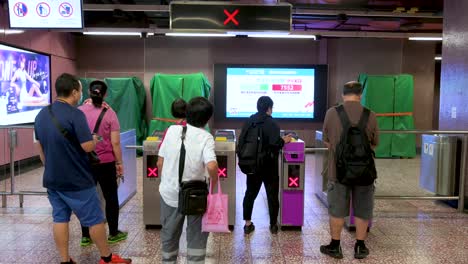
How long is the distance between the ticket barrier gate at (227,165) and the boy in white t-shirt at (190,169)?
58.9 inches

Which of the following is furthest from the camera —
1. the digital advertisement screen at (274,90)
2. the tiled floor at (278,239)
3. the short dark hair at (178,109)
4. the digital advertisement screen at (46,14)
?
the digital advertisement screen at (274,90)

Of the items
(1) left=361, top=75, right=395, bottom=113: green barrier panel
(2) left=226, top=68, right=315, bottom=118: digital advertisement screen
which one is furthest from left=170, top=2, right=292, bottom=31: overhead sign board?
(2) left=226, top=68, right=315, bottom=118: digital advertisement screen

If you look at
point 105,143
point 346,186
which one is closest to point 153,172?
point 105,143

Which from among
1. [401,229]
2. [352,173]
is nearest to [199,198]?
[352,173]

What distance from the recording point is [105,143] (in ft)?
11.4

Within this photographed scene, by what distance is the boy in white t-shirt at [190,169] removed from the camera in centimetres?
238

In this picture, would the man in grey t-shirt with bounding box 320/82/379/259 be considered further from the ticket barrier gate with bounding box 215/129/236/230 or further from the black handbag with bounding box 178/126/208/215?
the black handbag with bounding box 178/126/208/215

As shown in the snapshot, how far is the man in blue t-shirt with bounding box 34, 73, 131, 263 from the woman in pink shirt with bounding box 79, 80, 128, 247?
662 millimetres

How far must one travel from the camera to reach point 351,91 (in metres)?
3.23

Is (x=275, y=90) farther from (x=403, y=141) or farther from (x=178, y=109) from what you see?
(x=178, y=109)

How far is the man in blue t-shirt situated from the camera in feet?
8.51

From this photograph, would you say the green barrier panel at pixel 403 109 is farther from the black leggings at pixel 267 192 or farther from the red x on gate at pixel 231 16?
the black leggings at pixel 267 192

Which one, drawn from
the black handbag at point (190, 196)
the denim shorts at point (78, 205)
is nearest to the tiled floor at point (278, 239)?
the denim shorts at point (78, 205)

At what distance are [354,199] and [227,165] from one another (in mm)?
Answer: 1306
